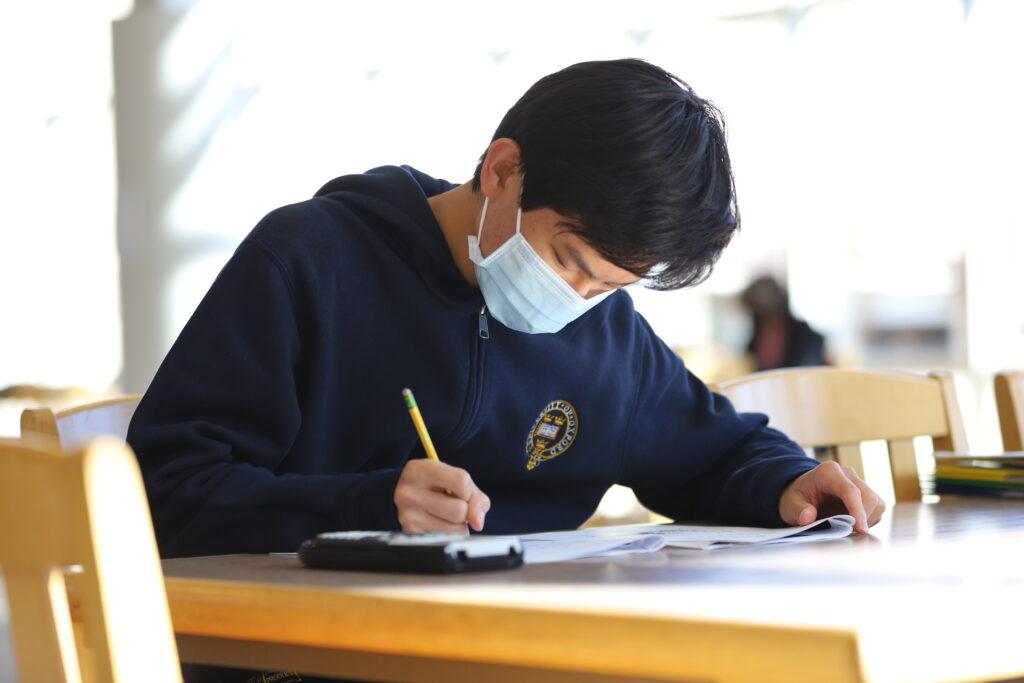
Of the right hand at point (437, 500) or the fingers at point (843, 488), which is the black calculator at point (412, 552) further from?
the fingers at point (843, 488)

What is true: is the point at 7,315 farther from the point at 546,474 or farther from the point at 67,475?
the point at 67,475

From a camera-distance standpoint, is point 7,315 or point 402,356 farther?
point 7,315

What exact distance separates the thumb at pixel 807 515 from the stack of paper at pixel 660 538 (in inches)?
0.4

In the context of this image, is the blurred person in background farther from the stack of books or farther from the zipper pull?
the zipper pull

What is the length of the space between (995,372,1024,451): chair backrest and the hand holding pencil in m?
1.33

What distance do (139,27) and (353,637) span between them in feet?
17.1

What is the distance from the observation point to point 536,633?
70cm

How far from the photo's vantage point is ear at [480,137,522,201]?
4.47 ft

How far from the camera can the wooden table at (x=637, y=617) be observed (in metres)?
0.64

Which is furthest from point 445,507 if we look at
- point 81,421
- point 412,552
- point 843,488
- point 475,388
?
point 81,421

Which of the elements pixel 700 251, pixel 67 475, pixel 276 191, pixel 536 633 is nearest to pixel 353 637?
pixel 536 633

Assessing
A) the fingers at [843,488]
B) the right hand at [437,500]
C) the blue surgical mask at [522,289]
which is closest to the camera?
the right hand at [437,500]

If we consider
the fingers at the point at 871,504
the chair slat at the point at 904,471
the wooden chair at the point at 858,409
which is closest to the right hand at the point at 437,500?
the fingers at the point at 871,504

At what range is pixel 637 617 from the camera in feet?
2.22
